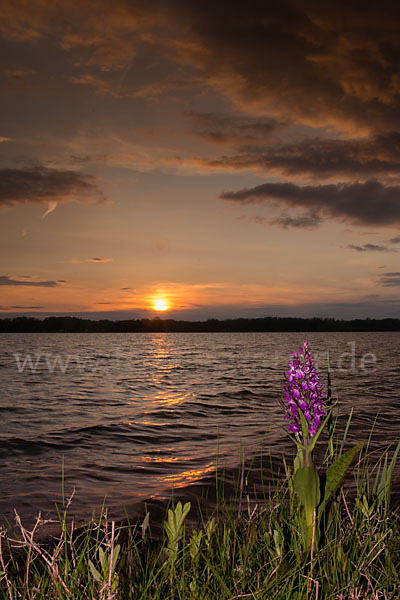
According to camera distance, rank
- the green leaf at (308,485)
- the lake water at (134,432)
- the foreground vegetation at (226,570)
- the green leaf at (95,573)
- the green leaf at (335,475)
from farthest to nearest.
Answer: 1. the lake water at (134,432)
2. the green leaf at (335,475)
3. the green leaf at (308,485)
4. the foreground vegetation at (226,570)
5. the green leaf at (95,573)

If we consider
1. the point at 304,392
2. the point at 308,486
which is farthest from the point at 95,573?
the point at 304,392

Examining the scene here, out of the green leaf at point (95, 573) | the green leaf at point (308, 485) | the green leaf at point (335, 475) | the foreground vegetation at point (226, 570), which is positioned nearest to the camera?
the green leaf at point (95, 573)

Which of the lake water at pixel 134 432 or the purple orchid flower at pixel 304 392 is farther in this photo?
the lake water at pixel 134 432

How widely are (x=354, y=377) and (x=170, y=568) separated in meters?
27.2

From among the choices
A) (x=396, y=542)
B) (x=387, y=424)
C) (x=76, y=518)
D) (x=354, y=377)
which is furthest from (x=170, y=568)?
(x=354, y=377)

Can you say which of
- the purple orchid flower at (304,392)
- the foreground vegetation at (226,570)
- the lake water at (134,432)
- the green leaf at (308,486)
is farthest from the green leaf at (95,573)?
the lake water at (134,432)

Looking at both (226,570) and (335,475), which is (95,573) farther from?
(335,475)

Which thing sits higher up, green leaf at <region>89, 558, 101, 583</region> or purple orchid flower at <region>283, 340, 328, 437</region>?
purple orchid flower at <region>283, 340, 328, 437</region>

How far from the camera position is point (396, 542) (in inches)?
156

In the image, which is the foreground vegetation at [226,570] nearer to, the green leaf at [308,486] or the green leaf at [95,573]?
the green leaf at [95,573]

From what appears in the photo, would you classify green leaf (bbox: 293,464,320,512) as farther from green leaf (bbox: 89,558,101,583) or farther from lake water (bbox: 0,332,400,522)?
lake water (bbox: 0,332,400,522)

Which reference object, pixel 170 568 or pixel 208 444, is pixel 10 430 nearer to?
pixel 208 444

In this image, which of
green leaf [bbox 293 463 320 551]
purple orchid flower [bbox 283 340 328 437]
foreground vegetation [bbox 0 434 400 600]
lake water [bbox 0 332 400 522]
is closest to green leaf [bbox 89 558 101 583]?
foreground vegetation [bbox 0 434 400 600]

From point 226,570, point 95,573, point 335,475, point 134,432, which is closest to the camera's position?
point 95,573
